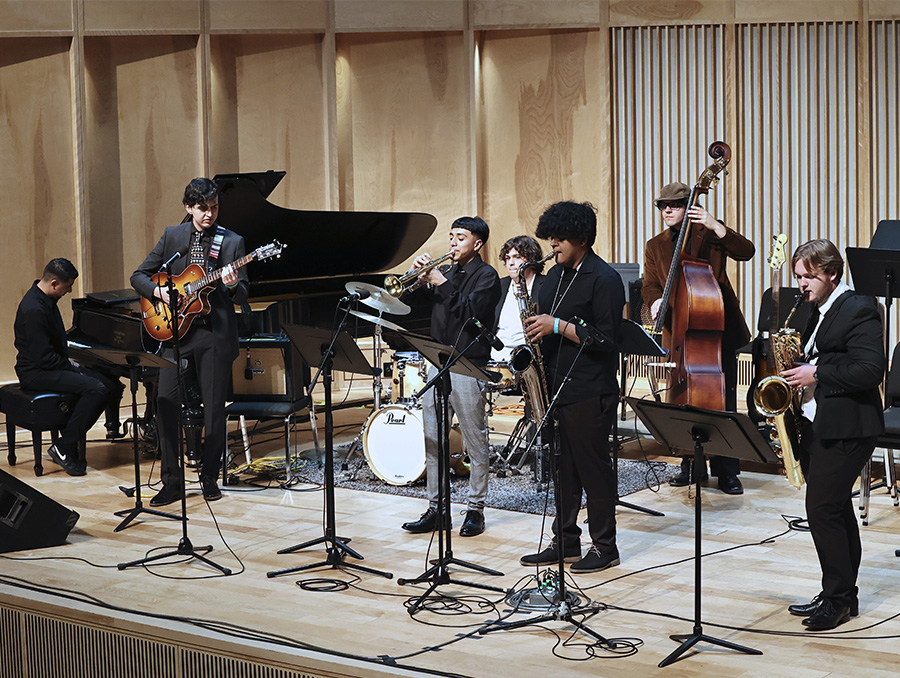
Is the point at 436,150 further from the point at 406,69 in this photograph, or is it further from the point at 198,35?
the point at 198,35

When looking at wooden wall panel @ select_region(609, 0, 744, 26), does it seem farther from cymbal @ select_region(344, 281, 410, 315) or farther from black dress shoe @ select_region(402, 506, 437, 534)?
cymbal @ select_region(344, 281, 410, 315)

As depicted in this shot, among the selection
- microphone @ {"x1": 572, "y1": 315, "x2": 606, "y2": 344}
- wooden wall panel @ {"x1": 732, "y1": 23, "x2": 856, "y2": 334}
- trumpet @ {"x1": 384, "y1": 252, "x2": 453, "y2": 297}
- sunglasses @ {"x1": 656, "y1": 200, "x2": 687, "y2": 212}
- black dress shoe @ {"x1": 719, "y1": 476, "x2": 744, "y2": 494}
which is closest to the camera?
microphone @ {"x1": 572, "y1": 315, "x2": 606, "y2": 344}

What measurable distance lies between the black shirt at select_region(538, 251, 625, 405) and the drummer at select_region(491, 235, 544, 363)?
1.43 m

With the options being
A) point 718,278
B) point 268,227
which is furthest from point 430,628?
point 268,227

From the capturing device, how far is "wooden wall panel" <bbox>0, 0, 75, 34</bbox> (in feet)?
27.6

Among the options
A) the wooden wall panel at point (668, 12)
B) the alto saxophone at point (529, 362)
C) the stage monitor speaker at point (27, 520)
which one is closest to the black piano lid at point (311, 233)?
the wooden wall panel at point (668, 12)

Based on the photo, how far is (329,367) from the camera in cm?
484

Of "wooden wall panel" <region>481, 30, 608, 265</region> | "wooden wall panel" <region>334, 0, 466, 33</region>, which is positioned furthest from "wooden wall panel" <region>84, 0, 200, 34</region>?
"wooden wall panel" <region>481, 30, 608, 265</region>

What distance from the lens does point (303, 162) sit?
9.64 metres

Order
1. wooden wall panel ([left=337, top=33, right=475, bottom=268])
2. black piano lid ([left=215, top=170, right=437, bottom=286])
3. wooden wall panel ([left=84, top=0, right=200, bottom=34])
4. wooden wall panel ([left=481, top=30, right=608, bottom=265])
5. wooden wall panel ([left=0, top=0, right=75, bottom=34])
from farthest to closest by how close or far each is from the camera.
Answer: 1. wooden wall panel ([left=337, top=33, right=475, bottom=268])
2. wooden wall panel ([left=481, top=30, right=608, bottom=265])
3. wooden wall panel ([left=84, top=0, right=200, bottom=34])
4. wooden wall panel ([left=0, top=0, right=75, bottom=34])
5. black piano lid ([left=215, top=170, right=437, bottom=286])

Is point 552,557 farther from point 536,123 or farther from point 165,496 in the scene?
point 536,123

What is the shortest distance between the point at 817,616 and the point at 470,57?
251 inches

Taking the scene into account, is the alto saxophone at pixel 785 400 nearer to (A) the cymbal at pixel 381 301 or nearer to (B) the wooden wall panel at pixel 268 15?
(A) the cymbal at pixel 381 301

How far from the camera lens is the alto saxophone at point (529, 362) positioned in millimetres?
4383
